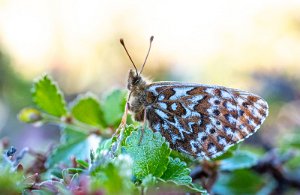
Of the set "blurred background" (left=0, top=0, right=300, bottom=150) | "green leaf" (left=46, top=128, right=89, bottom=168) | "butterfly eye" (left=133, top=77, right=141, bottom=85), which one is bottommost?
"blurred background" (left=0, top=0, right=300, bottom=150)

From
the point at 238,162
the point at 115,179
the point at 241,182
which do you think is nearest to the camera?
the point at 115,179

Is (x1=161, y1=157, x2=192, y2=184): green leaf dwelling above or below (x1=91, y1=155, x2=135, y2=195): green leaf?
below

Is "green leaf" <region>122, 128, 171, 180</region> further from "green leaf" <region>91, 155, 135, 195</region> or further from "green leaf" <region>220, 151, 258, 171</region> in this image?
"green leaf" <region>220, 151, 258, 171</region>

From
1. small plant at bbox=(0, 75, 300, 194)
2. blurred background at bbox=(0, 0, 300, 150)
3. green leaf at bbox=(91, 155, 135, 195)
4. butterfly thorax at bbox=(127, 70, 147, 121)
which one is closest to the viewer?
green leaf at bbox=(91, 155, 135, 195)

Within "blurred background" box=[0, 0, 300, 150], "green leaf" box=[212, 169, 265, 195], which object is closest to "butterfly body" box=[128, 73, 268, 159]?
"green leaf" box=[212, 169, 265, 195]

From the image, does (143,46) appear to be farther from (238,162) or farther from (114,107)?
(238,162)

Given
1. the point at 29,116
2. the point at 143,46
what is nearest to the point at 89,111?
the point at 29,116
